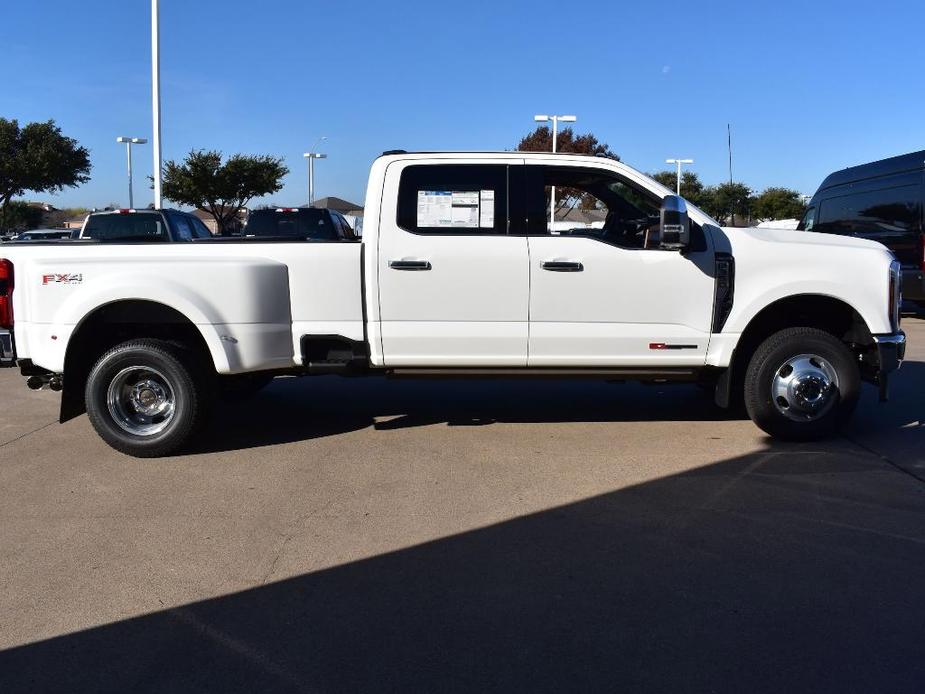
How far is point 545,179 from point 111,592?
4106 mm

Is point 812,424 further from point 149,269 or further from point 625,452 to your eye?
point 149,269

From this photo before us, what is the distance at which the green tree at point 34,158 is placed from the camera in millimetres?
39438

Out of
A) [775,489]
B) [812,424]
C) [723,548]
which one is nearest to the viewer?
[723,548]

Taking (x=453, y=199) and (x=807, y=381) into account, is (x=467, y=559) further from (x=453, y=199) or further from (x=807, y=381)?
(x=807, y=381)

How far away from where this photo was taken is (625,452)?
616 cm

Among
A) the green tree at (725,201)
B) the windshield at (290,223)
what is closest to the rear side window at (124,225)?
the windshield at (290,223)

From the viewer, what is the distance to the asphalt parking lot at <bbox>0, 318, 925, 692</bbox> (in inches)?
127

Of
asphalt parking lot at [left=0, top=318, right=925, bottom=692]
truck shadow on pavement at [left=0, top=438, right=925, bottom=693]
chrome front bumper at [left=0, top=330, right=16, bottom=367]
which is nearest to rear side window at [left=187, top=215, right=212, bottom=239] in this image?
asphalt parking lot at [left=0, top=318, right=925, bottom=692]

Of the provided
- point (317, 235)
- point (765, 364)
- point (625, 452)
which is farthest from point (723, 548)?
point (317, 235)

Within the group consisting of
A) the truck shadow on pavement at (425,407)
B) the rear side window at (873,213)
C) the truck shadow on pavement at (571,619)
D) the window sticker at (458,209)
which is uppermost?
the rear side window at (873,213)

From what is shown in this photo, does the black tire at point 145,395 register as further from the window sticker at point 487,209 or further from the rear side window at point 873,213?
the rear side window at point 873,213

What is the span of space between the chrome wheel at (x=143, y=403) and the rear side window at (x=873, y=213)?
471 inches

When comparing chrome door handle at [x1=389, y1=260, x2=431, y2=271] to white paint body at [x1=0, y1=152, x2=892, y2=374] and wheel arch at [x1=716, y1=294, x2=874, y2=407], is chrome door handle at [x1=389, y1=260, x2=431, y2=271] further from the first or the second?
wheel arch at [x1=716, y1=294, x2=874, y2=407]

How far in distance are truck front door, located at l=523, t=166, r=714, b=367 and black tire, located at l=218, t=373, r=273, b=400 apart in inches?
91.0
